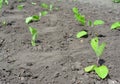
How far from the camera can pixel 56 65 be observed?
2242 millimetres

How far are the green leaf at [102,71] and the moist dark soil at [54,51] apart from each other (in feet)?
0.15

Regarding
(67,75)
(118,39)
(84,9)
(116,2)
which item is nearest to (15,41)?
(67,75)

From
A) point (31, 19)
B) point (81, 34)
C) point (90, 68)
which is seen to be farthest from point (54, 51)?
point (31, 19)

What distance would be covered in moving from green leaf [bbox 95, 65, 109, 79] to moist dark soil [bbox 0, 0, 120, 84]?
0.15 ft

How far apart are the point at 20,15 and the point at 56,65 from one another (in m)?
1.86

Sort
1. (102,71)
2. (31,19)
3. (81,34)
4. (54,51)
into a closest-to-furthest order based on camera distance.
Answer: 1. (102,71)
2. (54,51)
3. (81,34)
4. (31,19)

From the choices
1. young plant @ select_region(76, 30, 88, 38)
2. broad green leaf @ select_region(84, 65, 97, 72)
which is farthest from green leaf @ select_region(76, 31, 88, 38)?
broad green leaf @ select_region(84, 65, 97, 72)

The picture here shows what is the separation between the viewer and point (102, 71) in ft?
6.61

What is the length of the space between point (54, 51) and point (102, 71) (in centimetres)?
68

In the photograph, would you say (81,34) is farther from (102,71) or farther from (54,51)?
(102,71)

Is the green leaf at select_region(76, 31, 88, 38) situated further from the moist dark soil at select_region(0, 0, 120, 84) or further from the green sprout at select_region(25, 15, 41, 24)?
the green sprout at select_region(25, 15, 41, 24)

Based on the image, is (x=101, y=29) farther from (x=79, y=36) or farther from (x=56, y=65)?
(x=56, y=65)

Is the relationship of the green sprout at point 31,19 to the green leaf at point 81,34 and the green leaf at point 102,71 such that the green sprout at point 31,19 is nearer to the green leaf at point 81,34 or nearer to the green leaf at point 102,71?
the green leaf at point 81,34

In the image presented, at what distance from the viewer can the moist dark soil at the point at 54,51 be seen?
207 centimetres
